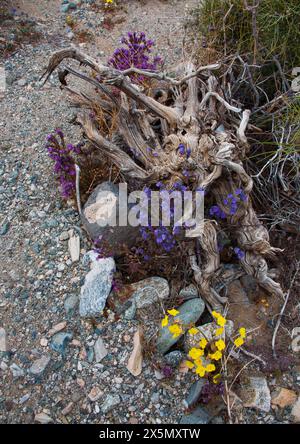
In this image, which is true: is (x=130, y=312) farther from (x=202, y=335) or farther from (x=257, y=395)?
(x=257, y=395)

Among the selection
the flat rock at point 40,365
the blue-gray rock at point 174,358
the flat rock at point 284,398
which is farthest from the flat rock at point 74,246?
the flat rock at point 284,398

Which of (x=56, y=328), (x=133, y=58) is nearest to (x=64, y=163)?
(x=133, y=58)

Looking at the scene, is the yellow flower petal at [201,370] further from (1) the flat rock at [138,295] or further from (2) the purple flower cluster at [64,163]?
(2) the purple flower cluster at [64,163]

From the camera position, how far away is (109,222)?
3.96 m

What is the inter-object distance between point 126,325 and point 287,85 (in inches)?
114

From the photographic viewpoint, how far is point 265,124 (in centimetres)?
470

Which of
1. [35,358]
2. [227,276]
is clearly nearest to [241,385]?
[227,276]

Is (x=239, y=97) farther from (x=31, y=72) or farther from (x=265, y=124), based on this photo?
(x=31, y=72)

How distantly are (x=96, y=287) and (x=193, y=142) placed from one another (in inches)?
58.6

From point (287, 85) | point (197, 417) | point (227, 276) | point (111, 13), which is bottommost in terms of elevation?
point (197, 417)

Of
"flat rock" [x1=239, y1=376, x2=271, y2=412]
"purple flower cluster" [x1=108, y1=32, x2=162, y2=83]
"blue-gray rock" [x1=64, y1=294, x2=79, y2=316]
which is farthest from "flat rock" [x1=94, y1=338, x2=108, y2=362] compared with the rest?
"purple flower cluster" [x1=108, y1=32, x2=162, y2=83]

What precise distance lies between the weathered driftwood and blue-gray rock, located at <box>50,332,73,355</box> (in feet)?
3.71

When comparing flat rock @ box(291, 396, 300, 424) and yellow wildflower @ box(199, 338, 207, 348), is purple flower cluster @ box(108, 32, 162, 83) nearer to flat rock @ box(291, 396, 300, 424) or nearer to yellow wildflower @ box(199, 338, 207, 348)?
yellow wildflower @ box(199, 338, 207, 348)
